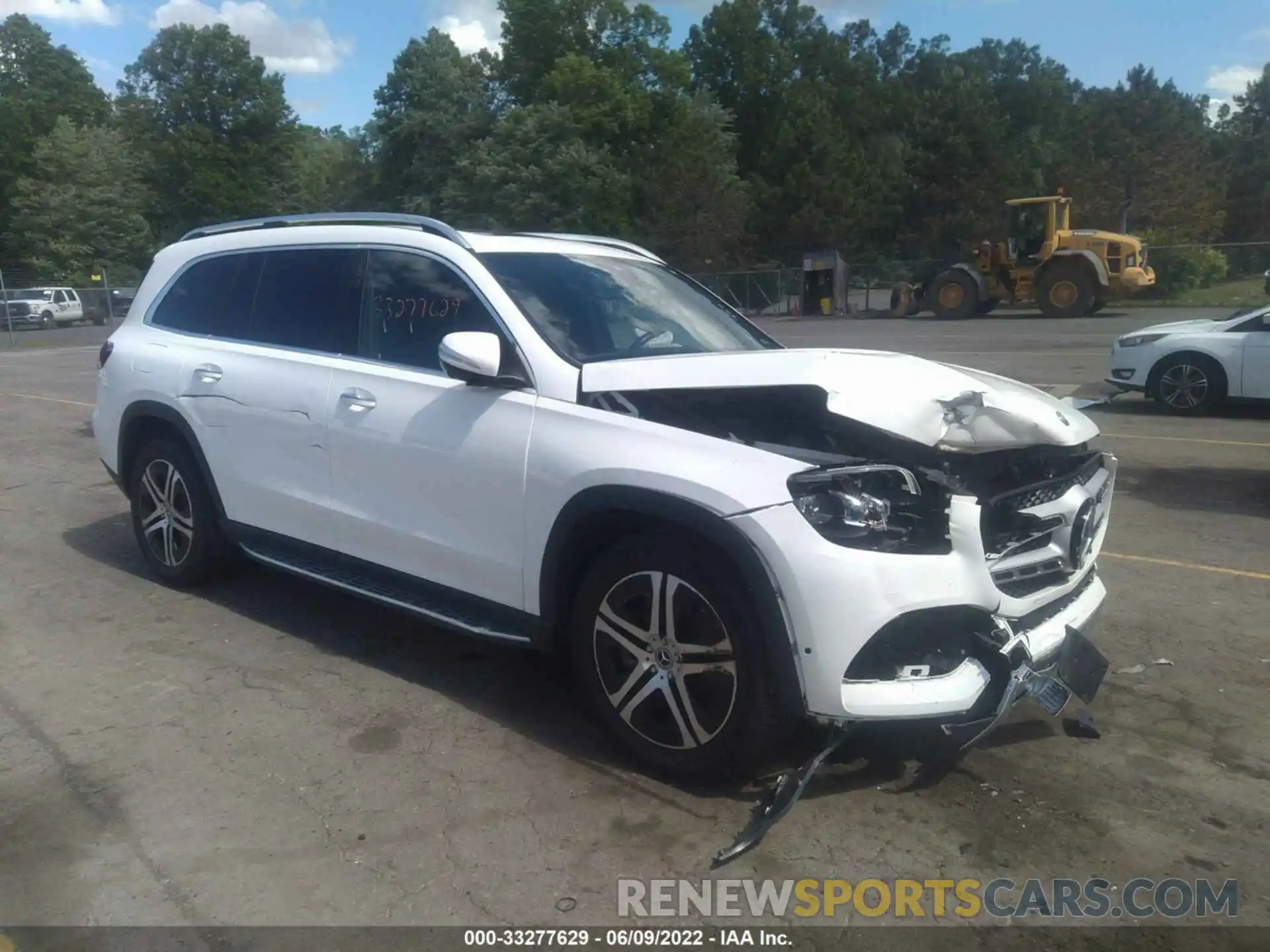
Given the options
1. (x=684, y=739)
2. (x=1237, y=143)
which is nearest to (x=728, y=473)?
(x=684, y=739)

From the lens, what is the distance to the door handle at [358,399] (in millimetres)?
4648

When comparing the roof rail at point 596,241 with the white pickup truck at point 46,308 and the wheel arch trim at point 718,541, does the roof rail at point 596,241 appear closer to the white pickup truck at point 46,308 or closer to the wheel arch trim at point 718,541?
the wheel arch trim at point 718,541

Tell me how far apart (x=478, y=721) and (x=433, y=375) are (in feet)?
4.66

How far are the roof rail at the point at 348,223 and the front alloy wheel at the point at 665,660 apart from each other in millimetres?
1771

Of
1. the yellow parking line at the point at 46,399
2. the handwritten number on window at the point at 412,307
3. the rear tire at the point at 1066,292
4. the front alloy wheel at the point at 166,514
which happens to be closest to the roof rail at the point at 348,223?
the handwritten number on window at the point at 412,307

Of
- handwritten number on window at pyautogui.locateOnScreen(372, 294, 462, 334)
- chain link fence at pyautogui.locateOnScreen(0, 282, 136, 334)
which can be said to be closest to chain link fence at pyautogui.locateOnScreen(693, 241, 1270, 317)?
chain link fence at pyautogui.locateOnScreen(0, 282, 136, 334)

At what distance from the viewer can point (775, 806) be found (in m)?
3.45

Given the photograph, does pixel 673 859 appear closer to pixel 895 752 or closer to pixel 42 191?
pixel 895 752

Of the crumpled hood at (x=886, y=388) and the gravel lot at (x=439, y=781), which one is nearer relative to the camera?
the gravel lot at (x=439, y=781)

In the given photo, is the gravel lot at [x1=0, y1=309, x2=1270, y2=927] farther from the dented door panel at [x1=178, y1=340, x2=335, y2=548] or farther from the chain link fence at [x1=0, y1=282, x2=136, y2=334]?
the chain link fence at [x1=0, y1=282, x2=136, y2=334]

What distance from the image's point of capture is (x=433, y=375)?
4.51m

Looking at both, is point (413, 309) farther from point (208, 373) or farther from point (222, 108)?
point (222, 108)

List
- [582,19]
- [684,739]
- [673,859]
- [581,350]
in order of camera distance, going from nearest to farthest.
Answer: [673,859]
[684,739]
[581,350]
[582,19]

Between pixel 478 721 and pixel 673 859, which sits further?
pixel 478 721
